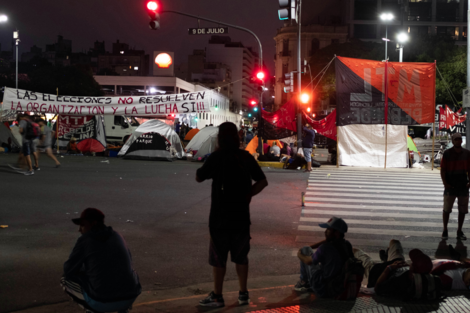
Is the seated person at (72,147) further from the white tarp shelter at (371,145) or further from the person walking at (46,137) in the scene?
the white tarp shelter at (371,145)

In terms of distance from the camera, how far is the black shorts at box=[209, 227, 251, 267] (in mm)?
4266

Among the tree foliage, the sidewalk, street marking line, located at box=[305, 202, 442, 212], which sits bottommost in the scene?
the sidewalk

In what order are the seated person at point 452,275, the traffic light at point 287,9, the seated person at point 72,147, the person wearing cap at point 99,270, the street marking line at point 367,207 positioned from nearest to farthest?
the person wearing cap at point 99,270, the seated person at point 452,275, the street marking line at point 367,207, the traffic light at point 287,9, the seated person at point 72,147

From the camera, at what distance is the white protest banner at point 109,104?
23.2 meters

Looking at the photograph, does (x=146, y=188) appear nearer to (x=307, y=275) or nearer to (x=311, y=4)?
(x=307, y=275)

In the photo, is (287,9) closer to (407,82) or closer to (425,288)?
(407,82)

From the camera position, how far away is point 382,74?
19156mm

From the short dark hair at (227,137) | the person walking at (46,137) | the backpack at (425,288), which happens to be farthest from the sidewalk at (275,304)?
the person walking at (46,137)

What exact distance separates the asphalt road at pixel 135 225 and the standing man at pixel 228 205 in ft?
3.64

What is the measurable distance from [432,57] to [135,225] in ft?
145

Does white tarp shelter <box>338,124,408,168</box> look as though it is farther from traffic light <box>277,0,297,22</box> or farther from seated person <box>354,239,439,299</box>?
seated person <box>354,239,439,299</box>

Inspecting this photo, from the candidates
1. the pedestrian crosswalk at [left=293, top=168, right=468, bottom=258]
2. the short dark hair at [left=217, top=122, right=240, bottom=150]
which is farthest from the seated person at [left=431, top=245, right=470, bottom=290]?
the short dark hair at [left=217, top=122, right=240, bottom=150]

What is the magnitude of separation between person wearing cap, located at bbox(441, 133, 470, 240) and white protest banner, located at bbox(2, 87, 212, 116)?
16782mm

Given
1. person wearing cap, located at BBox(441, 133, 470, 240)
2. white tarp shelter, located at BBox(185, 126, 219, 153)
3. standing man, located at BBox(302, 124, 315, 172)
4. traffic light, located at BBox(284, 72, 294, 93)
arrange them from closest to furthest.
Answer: person wearing cap, located at BBox(441, 133, 470, 240)
standing man, located at BBox(302, 124, 315, 172)
traffic light, located at BBox(284, 72, 294, 93)
white tarp shelter, located at BBox(185, 126, 219, 153)
